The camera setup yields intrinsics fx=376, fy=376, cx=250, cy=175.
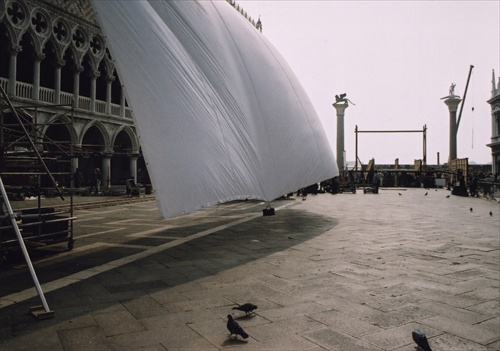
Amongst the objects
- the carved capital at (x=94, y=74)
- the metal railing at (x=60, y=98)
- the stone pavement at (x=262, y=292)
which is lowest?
the stone pavement at (x=262, y=292)

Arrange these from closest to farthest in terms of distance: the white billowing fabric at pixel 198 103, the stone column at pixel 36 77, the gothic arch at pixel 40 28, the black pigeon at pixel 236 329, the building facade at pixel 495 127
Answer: the black pigeon at pixel 236 329
the white billowing fabric at pixel 198 103
the gothic arch at pixel 40 28
the stone column at pixel 36 77
the building facade at pixel 495 127

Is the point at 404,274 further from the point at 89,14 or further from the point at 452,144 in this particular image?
the point at 452,144

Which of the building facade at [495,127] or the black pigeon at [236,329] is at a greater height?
the building facade at [495,127]

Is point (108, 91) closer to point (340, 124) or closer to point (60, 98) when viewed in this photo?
point (60, 98)

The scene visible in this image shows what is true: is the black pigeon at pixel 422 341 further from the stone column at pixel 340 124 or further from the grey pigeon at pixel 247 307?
the stone column at pixel 340 124

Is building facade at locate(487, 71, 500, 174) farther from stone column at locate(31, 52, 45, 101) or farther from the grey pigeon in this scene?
the grey pigeon

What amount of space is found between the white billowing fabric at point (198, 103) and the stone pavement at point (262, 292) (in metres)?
1.14

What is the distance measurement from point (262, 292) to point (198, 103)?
3.18 m

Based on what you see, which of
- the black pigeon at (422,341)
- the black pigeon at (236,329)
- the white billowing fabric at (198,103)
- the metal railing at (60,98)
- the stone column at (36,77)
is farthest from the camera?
the stone column at (36,77)

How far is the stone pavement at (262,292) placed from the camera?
313 cm

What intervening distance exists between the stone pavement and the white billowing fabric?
114cm

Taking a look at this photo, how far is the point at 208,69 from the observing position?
682 cm

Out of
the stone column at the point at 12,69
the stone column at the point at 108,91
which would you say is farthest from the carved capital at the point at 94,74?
the stone column at the point at 12,69

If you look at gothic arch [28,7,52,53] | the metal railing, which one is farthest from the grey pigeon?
gothic arch [28,7,52,53]
